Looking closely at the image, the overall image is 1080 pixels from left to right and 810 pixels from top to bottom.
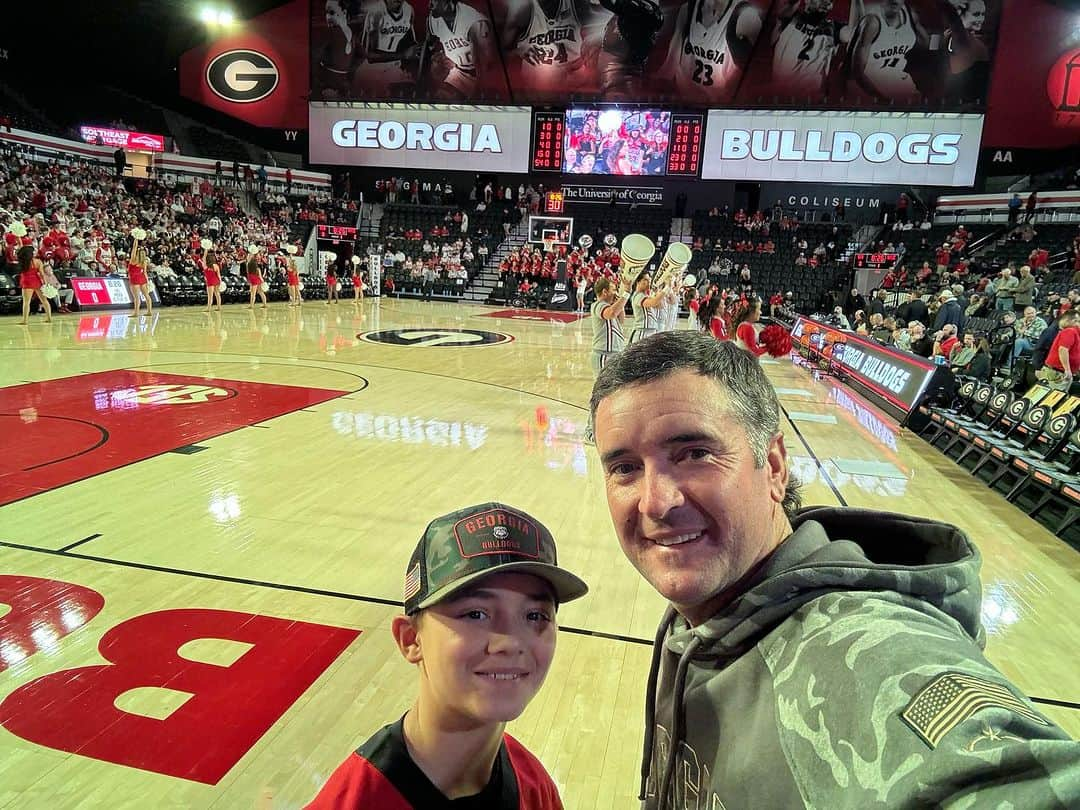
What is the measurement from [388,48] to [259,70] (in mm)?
6893

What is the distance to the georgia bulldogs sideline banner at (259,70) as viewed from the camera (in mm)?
31297

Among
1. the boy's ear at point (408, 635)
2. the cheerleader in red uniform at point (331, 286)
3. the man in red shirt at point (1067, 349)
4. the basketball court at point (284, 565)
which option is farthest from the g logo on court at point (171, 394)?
the cheerleader in red uniform at point (331, 286)

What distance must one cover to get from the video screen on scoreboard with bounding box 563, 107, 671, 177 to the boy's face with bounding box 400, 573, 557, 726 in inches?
1111

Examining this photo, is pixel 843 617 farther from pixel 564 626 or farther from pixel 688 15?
pixel 688 15

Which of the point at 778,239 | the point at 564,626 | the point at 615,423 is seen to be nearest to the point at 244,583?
the point at 564,626

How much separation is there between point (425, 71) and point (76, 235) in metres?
Result: 17.2

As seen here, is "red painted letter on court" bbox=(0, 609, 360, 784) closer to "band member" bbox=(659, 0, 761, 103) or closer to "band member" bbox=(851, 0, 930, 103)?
"band member" bbox=(659, 0, 761, 103)

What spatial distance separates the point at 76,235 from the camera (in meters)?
17.8

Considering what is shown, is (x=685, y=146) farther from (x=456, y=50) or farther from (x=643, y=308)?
(x=643, y=308)

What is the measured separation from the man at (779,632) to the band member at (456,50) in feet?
103

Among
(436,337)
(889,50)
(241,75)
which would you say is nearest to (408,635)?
(436,337)

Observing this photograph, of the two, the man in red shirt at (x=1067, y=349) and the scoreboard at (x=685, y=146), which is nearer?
the man in red shirt at (x=1067, y=349)

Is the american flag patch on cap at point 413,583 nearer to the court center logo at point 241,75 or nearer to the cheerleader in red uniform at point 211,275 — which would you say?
the cheerleader in red uniform at point 211,275

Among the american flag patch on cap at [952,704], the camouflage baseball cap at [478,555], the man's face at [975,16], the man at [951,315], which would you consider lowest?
the camouflage baseball cap at [478,555]
